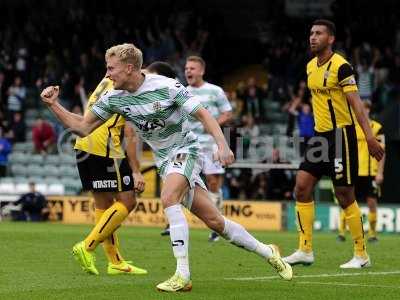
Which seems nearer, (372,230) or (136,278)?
(136,278)

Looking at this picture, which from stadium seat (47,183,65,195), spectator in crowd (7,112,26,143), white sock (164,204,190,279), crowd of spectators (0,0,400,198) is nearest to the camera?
white sock (164,204,190,279)

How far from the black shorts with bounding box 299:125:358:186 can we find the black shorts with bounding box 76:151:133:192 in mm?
1977

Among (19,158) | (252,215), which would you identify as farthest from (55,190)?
(252,215)

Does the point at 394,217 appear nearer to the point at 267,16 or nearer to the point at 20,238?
the point at 20,238

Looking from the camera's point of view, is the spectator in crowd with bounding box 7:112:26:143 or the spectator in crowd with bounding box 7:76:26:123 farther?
the spectator in crowd with bounding box 7:76:26:123

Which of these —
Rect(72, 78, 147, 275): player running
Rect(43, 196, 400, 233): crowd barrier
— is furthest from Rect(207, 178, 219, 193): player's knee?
Rect(72, 78, 147, 275): player running

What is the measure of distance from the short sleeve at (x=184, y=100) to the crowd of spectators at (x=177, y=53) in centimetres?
1351

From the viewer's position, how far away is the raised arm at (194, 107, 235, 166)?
850 centimetres

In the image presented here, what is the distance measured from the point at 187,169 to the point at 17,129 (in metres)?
20.2

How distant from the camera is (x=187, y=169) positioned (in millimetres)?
9227

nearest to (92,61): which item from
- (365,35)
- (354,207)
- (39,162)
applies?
(39,162)

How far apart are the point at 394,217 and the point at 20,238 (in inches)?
308

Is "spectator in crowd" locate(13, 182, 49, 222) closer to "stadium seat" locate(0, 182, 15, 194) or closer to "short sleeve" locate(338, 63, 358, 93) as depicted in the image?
"stadium seat" locate(0, 182, 15, 194)

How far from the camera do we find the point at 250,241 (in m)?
9.36
